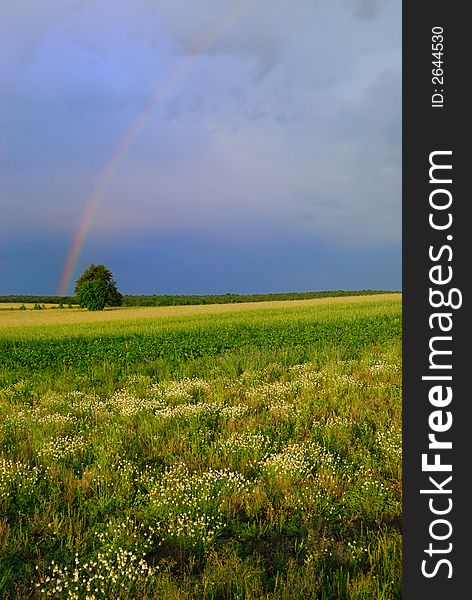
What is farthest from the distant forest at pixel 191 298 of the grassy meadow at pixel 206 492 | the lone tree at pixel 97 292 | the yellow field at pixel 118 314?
the grassy meadow at pixel 206 492

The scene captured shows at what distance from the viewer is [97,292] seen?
276 feet

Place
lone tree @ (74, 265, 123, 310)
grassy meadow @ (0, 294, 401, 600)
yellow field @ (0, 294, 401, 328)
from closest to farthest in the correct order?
1. grassy meadow @ (0, 294, 401, 600)
2. yellow field @ (0, 294, 401, 328)
3. lone tree @ (74, 265, 123, 310)

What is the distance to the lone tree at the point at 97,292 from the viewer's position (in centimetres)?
8344

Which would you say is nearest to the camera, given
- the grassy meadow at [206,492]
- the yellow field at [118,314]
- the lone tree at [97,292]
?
the grassy meadow at [206,492]

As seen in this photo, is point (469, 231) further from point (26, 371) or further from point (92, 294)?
point (92, 294)

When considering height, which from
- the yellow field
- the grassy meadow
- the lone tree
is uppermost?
the lone tree

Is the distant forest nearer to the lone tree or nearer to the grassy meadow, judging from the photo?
the lone tree

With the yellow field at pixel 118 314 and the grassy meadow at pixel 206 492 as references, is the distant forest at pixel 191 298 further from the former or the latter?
the grassy meadow at pixel 206 492

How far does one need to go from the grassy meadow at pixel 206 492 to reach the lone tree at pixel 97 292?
7445 cm

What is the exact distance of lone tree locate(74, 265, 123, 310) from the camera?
8344 cm

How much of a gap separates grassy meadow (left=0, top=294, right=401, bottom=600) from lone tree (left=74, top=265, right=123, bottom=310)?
74.5m

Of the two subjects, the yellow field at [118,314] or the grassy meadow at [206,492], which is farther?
the yellow field at [118,314]

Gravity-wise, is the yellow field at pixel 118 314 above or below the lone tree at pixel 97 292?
below

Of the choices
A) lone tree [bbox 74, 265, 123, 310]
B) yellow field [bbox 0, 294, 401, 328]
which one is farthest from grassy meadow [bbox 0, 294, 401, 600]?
lone tree [bbox 74, 265, 123, 310]
